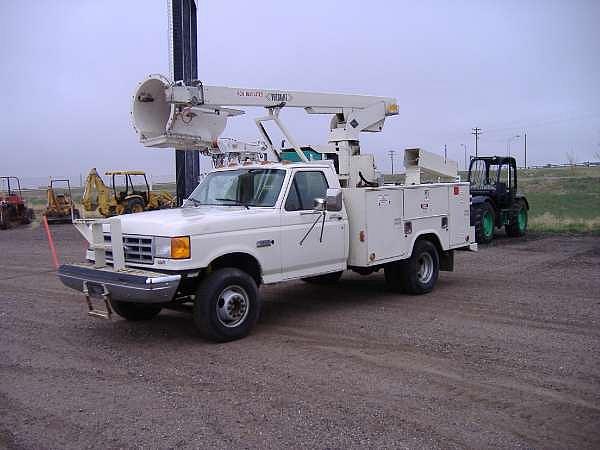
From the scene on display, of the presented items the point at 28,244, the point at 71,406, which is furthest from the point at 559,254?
the point at 28,244

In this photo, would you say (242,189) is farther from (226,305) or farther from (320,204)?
(226,305)

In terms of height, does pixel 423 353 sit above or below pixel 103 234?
below

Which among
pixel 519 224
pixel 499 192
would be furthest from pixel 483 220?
pixel 519 224

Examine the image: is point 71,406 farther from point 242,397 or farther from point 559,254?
point 559,254

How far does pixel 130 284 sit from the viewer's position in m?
6.45

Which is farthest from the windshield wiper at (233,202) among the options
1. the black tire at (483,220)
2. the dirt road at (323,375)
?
the black tire at (483,220)

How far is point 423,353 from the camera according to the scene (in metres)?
6.40

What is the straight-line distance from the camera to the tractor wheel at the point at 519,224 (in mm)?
18594

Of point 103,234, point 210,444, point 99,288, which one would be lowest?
point 210,444

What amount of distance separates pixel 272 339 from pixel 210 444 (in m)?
2.84

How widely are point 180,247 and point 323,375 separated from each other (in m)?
2.08

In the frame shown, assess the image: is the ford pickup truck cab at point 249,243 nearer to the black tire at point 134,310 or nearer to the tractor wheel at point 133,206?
the black tire at point 134,310

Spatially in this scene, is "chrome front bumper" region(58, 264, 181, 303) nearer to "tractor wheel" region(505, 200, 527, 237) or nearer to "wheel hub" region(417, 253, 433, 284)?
→ "wheel hub" region(417, 253, 433, 284)

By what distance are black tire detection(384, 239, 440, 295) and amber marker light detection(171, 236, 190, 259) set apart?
411cm
